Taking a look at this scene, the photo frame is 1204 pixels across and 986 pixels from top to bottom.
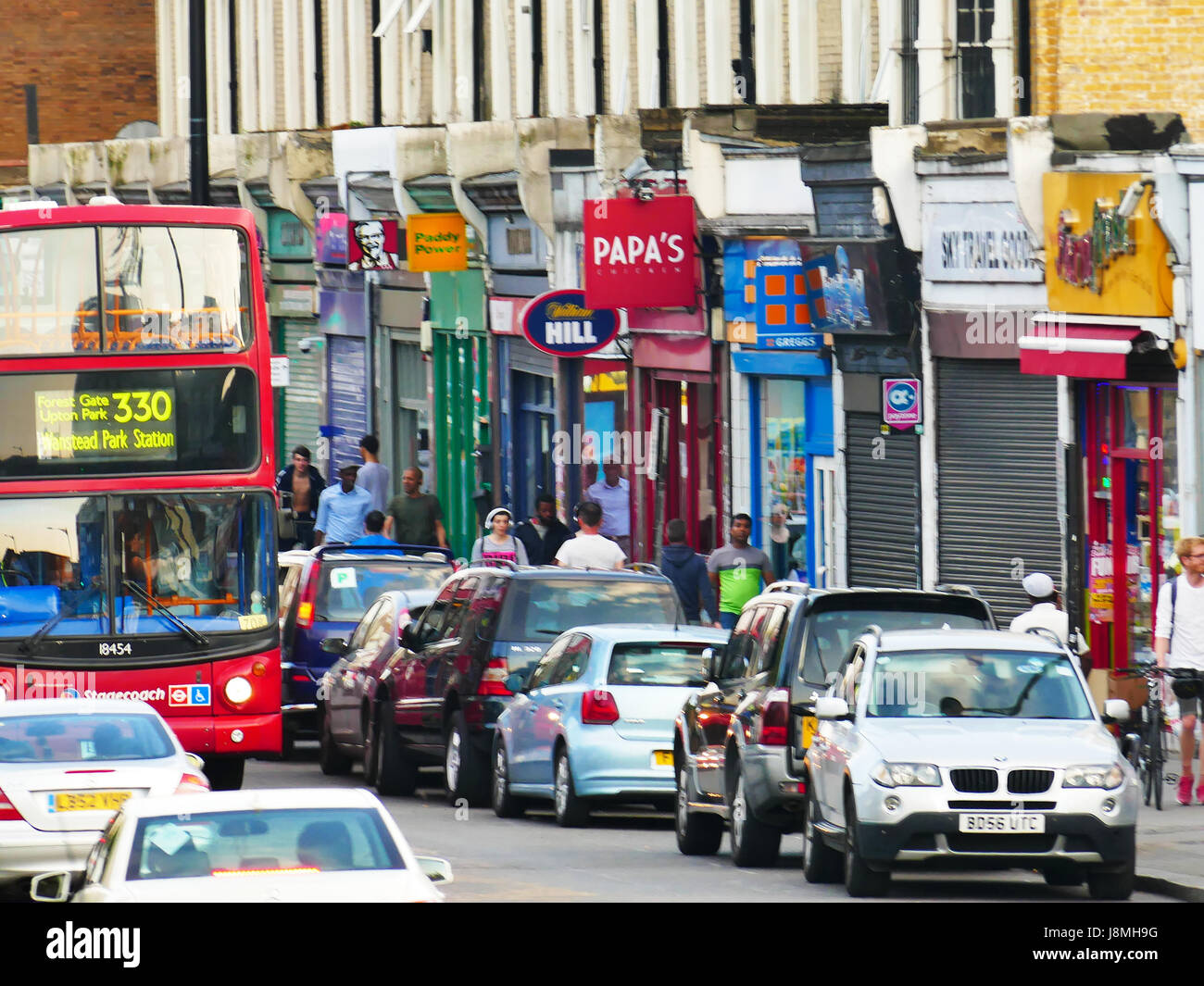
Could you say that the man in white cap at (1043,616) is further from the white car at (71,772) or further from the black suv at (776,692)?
the white car at (71,772)

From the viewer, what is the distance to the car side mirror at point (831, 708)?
1396 cm

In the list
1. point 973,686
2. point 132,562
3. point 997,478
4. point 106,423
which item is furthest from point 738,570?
point 973,686

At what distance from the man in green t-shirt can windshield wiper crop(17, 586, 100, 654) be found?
28.2 feet

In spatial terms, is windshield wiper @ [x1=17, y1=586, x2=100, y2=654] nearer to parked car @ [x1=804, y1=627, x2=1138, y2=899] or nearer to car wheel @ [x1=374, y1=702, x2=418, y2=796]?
car wheel @ [x1=374, y1=702, x2=418, y2=796]

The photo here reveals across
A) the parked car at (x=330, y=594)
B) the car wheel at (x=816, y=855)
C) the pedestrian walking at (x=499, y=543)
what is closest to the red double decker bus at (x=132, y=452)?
the parked car at (x=330, y=594)

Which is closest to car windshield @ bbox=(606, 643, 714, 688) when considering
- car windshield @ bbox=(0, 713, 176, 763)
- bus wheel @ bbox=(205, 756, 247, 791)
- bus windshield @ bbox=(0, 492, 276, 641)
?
bus windshield @ bbox=(0, 492, 276, 641)

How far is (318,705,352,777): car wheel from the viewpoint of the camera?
2314 cm

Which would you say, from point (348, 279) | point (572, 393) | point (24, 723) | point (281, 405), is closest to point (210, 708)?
point (24, 723)

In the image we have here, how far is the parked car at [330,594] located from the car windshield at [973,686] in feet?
34.3

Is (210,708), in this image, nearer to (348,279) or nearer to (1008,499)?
(1008,499)

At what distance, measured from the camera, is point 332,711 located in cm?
2300

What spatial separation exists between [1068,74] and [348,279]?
21.9m

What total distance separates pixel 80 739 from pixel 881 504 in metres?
13.4

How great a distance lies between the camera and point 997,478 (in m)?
25.0
